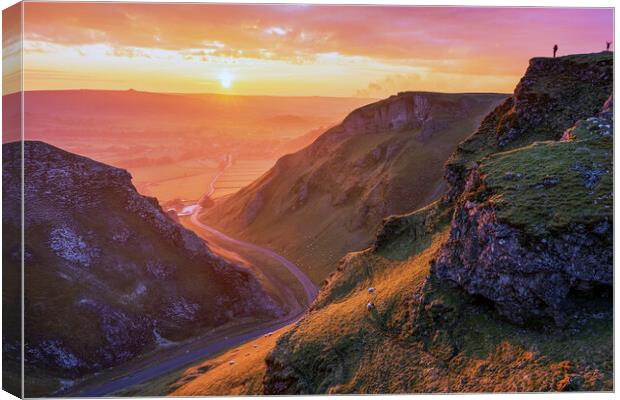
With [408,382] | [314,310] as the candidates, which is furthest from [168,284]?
[408,382]

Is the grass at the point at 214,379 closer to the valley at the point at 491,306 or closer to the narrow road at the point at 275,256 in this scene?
the valley at the point at 491,306

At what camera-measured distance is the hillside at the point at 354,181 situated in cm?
9350

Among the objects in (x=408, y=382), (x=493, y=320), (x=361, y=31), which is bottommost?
(x=408, y=382)

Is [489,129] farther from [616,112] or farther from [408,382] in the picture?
[408,382]

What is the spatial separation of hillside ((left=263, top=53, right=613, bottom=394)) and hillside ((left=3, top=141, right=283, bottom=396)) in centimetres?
2867

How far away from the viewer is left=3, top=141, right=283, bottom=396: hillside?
164ft

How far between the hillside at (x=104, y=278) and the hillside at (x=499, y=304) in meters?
28.7

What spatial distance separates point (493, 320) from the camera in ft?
87.9

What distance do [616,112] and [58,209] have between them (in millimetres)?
63815

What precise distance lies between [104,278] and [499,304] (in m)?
50.4

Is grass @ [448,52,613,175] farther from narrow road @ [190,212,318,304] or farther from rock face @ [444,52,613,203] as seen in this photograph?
narrow road @ [190,212,318,304]

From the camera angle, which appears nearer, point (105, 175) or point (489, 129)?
point (489, 129)

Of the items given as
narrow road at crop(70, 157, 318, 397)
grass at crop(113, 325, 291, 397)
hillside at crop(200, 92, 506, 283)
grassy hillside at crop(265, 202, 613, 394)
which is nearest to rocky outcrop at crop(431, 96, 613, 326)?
grassy hillside at crop(265, 202, 613, 394)

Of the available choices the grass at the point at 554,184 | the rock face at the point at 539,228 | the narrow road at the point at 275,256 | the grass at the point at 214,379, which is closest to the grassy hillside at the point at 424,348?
the rock face at the point at 539,228
